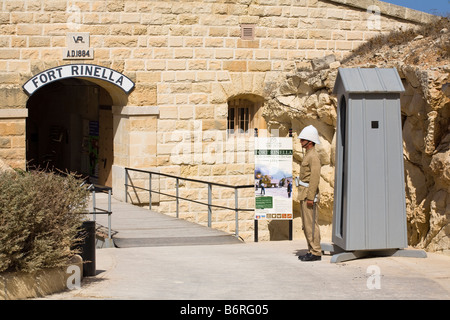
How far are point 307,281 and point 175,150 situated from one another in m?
10.0

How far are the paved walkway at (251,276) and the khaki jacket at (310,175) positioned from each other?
3.01ft

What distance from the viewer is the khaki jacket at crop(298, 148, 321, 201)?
10.6 metres

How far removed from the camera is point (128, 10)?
18.3 m

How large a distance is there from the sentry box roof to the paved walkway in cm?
223

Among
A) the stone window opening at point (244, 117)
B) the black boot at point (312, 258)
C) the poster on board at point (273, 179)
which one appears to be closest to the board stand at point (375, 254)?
the black boot at point (312, 258)

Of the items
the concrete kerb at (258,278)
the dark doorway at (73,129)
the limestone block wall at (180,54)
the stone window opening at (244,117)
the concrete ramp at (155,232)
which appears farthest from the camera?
the dark doorway at (73,129)

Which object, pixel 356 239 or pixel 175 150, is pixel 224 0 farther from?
pixel 356 239

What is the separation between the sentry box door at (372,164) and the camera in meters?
10.3

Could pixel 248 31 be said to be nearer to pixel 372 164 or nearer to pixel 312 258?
pixel 372 164

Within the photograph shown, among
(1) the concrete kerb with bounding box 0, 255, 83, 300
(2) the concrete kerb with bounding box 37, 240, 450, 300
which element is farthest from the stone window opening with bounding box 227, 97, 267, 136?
(1) the concrete kerb with bounding box 0, 255, 83, 300

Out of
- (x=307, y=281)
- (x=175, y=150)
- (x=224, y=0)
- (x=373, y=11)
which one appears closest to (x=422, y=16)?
(x=373, y=11)

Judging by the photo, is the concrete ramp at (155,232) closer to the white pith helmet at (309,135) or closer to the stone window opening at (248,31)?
the white pith helmet at (309,135)

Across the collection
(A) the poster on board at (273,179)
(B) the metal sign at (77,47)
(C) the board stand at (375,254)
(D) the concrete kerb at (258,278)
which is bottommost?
(D) the concrete kerb at (258,278)

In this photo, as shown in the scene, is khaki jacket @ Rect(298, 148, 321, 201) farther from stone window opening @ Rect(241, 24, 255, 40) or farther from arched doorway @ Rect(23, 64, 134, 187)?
stone window opening @ Rect(241, 24, 255, 40)
